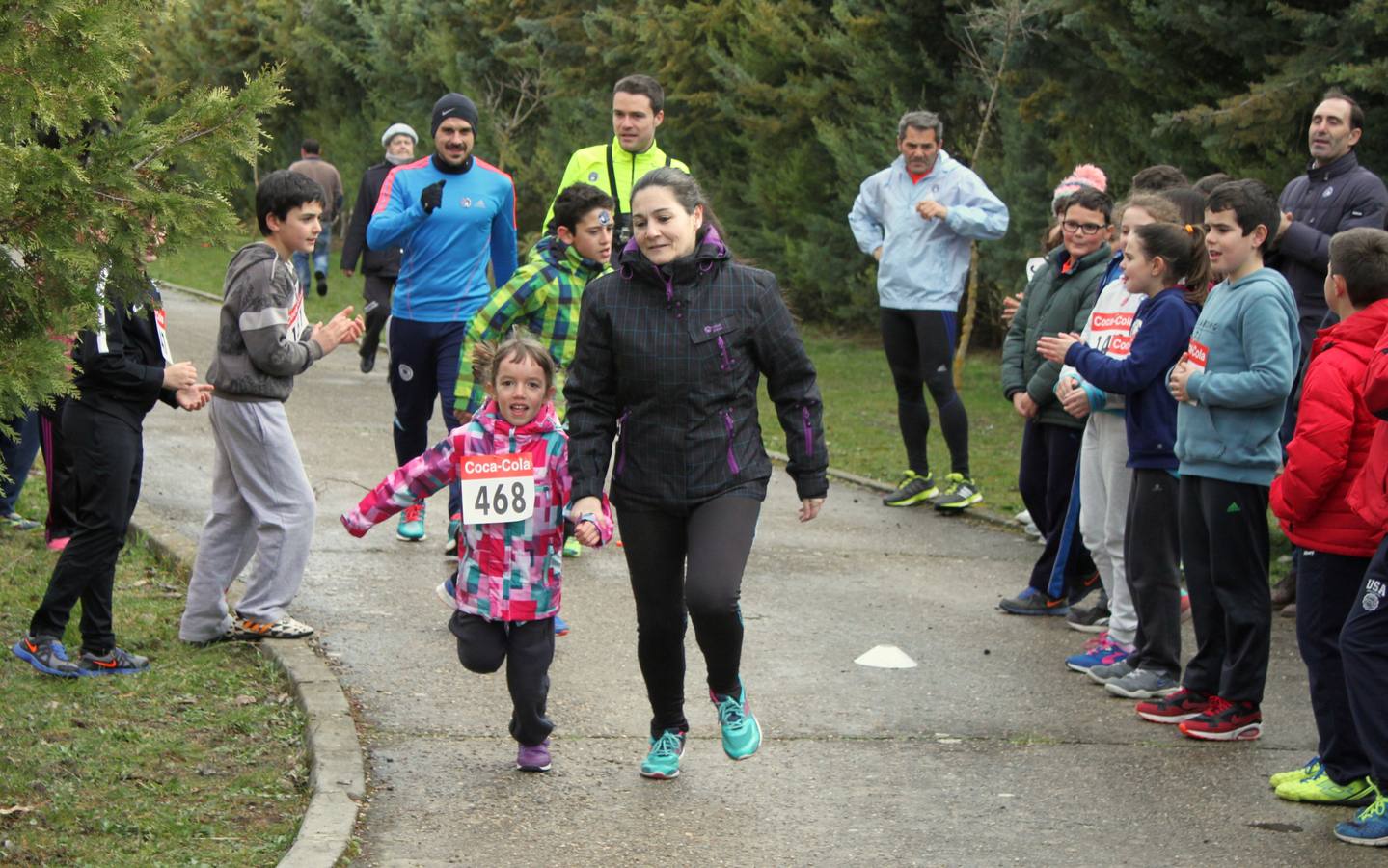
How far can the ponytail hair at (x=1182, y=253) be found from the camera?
272 inches

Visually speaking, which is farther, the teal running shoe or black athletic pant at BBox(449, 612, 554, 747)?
the teal running shoe

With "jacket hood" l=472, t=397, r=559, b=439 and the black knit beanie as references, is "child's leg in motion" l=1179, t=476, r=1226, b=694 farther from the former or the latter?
the black knit beanie

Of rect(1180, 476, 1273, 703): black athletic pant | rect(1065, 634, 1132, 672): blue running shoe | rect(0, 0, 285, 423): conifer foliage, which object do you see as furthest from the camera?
rect(1065, 634, 1132, 672): blue running shoe

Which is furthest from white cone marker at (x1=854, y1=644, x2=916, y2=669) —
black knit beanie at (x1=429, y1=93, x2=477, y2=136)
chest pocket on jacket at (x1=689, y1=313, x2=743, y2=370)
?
black knit beanie at (x1=429, y1=93, x2=477, y2=136)

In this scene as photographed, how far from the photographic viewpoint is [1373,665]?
547cm

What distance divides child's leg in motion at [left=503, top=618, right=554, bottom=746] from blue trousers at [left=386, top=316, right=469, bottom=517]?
328 centimetres

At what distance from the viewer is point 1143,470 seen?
23.5 feet

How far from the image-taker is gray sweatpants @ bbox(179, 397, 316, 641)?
7375 mm

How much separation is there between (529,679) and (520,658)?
8 centimetres

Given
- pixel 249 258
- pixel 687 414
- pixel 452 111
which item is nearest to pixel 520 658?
pixel 687 414

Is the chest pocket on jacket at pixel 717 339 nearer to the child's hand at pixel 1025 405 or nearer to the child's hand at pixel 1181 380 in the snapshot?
the child's hand at pixel 1181 380

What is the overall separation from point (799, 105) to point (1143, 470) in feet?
47.3

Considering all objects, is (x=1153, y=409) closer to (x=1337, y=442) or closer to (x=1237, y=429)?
(x=1237, y=429)

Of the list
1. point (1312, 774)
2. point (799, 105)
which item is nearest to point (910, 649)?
point (1312, 774)
